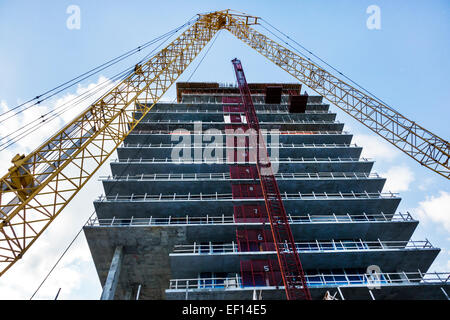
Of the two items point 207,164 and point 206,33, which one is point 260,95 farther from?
point 207,164

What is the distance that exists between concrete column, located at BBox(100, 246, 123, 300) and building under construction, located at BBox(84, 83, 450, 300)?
0.07 metres

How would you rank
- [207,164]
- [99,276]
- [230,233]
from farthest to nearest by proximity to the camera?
[207,164], [99,276], [230,233]

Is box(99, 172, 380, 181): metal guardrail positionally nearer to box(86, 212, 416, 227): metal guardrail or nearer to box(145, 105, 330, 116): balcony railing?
box(86, 212, 416, 227): metal guardrail

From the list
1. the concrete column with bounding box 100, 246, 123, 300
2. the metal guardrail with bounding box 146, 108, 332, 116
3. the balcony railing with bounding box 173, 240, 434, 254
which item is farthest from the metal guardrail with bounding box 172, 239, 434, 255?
the metal guardrail with bounding box 146, 108, 332, 116

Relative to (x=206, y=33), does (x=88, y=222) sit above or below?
below

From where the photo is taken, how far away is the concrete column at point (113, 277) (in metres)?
17.7

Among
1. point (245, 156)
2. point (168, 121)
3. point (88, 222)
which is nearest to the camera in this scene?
point (88, 222)

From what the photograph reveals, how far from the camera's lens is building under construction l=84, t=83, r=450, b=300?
1905cm

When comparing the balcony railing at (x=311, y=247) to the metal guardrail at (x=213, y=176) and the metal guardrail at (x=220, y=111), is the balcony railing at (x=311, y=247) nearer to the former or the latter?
the metal guardrail at (x=213, y=176)

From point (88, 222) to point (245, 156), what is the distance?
637 inches

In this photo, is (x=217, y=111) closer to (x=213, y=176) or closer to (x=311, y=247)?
(x=213, y=176)

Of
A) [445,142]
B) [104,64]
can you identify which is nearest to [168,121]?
[104,64]
